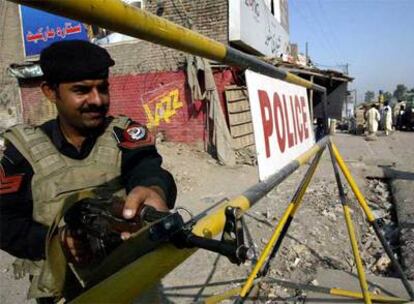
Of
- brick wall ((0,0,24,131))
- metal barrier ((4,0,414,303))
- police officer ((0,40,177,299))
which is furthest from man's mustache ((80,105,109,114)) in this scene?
brick wall ((0,0,24,131))

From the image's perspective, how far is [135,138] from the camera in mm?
1509

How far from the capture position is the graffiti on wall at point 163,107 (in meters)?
11.2

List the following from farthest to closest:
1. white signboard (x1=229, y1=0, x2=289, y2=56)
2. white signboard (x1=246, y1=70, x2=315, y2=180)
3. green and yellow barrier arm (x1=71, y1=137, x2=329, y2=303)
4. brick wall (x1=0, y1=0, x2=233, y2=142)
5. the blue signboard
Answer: the blue signboard → brick wall (x1=0, y1=0, x2=233, y2=142) → white signboard (x1=229, y1=0, x2=289, y2=56) → white signboard (x1=246, y1=70, x2=315, y2=180) → green and yellow barrier arm (x1=71, y1=137, x2=329, y2=303)

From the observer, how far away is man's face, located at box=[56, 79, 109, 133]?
137cm

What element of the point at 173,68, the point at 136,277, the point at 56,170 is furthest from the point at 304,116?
the point at 173,68

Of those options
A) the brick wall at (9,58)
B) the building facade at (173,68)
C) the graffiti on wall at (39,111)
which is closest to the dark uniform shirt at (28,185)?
the building facade at (173,68)

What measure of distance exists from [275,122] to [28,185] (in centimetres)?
108

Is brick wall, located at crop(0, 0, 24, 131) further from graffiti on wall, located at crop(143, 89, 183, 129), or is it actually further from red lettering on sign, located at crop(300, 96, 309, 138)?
red lettering on sign, located at crop(300, 96, 309, 138)

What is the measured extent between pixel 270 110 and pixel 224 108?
913 cm

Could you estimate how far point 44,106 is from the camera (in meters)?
13.5

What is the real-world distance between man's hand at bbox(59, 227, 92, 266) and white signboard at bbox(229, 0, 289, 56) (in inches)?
384

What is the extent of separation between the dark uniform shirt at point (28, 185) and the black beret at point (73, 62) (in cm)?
25

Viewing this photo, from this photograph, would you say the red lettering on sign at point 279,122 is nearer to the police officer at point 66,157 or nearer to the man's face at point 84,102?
the police officer at point 66,157

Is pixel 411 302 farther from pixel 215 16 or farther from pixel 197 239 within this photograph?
pixel 215 16
